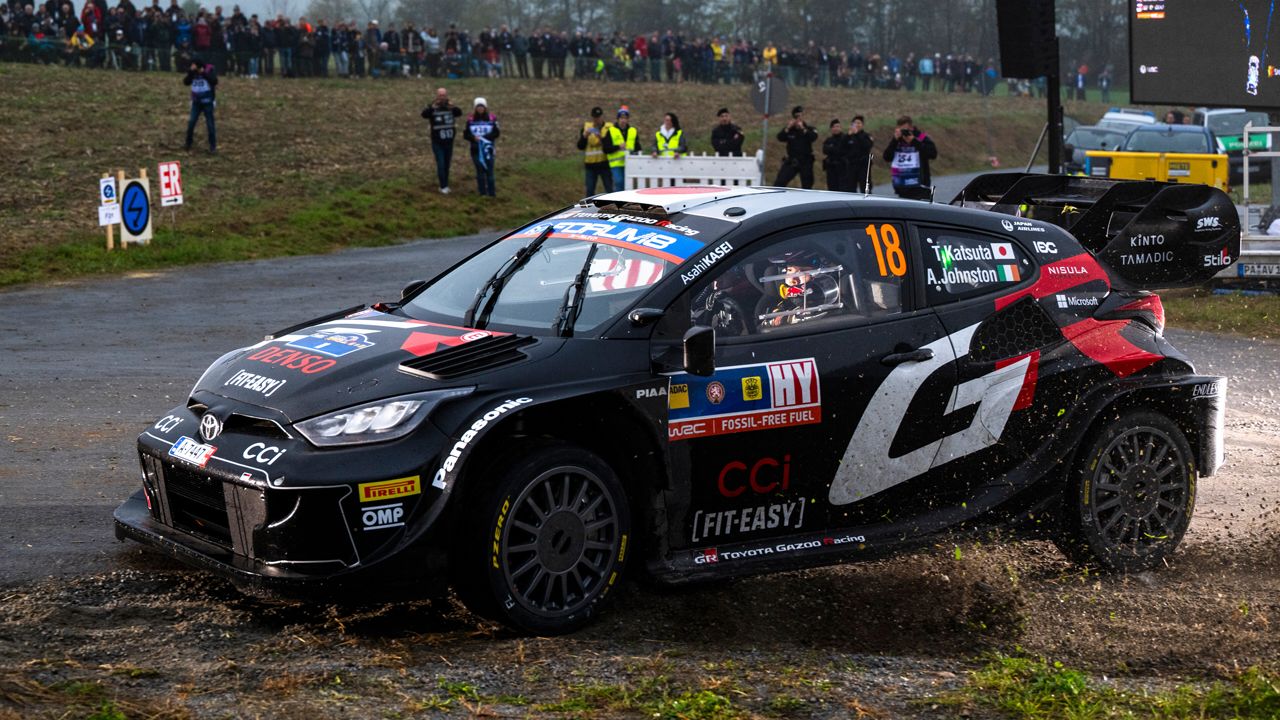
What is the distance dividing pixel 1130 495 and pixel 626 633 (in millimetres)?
2589

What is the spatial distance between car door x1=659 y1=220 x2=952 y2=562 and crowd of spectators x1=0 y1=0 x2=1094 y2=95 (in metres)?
33.1

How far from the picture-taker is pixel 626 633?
5.51 m

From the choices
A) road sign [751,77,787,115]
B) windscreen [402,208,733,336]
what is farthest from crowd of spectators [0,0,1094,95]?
windscreen [402,208,733,336]

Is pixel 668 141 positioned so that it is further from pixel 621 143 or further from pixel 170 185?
pixel 170 185

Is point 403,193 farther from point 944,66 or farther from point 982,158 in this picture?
point 944,66

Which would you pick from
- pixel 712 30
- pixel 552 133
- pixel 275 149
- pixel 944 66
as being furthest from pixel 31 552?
pixel 712 30

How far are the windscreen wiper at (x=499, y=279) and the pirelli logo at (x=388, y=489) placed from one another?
1.11 metres

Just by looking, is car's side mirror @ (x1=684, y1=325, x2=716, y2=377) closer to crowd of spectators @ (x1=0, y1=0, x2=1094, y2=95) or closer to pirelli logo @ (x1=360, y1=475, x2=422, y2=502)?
pirelli logo @ (x1=360, y1=475, x2=422, y2=502)

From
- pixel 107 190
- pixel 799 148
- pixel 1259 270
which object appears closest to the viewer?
pixel 1259 270

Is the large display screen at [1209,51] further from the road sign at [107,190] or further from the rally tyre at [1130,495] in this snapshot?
the rally tyre at [1130,495]

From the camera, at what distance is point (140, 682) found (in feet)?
15.0

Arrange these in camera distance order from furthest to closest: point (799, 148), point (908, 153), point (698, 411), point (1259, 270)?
point (799, 148), point (908, 153), point (1259, 270), point (698, 411)

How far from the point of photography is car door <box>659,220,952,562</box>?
18.6 feet

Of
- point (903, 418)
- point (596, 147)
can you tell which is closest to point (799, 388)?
point (903, 418)
